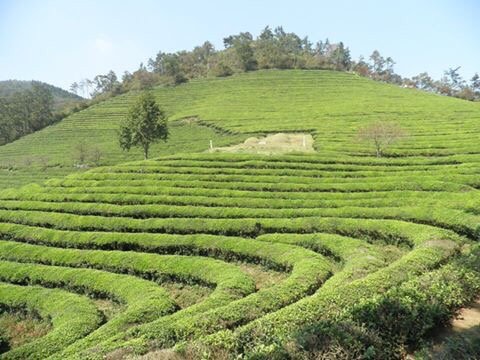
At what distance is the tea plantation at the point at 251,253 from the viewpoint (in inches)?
465

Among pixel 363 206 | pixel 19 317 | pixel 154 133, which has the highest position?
pixel 154 133

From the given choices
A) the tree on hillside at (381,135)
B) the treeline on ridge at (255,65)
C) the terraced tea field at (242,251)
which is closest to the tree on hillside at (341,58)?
the treeline on ridge at (255,65)

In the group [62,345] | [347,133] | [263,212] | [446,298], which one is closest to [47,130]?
[347,133]

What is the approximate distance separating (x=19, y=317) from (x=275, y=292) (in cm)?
1367

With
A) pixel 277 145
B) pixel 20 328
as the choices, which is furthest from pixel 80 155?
pixel 20 328

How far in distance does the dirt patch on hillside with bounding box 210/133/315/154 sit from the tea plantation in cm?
365

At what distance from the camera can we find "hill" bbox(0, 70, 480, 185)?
178ft

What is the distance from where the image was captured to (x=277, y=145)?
5419 cm

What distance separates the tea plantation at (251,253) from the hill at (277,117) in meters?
1.18

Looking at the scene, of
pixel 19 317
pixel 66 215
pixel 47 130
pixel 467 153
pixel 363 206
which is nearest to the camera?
pixel 19 317

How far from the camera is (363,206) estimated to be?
28.8 metres

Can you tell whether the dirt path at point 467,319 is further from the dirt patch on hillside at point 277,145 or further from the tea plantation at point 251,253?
the dirt patch on hillside at point 277,145

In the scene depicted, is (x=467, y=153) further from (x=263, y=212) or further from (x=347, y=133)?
(x=263, y=212)

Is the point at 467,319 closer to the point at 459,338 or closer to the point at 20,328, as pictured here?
the point at 459,338
